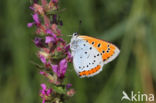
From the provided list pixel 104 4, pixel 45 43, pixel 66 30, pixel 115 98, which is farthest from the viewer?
pixel 104 4

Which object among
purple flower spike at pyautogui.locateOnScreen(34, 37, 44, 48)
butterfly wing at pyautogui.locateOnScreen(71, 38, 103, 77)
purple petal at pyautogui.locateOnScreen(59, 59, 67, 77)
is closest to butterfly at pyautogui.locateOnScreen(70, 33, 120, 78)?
butterfly wing at pyautogui.locateOnScreen(71, 38, 103, 77)

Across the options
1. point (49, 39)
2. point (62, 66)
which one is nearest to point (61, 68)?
point (62, 66)

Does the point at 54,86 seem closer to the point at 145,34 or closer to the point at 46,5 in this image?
the point at 46,5

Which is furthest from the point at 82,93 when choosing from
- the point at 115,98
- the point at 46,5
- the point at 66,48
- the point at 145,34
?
the point at 46,5

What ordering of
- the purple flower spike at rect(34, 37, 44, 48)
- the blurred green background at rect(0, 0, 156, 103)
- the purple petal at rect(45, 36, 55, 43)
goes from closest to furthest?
the purple petal at rect(45, 36, 55, 43)
the purple flower spike at rect(34, 37, 44, 48)
the blurred green background at rect(0, 0, 156, 103)

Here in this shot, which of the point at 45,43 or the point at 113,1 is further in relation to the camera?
the point at 113,1

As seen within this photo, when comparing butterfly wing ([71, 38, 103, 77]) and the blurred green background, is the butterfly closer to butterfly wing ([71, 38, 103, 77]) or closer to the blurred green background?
butterfly wing ([71, 38, 103, 77])

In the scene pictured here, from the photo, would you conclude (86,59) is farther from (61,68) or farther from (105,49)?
(61,68)
